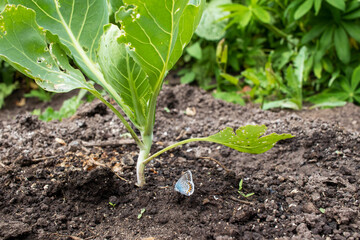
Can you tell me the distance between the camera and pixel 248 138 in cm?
138

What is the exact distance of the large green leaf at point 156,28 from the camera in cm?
118

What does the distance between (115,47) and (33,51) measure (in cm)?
37

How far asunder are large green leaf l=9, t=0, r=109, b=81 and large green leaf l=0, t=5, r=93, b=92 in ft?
0.24

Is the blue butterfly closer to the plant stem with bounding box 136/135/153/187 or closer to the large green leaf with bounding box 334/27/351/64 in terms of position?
the plant stem with bounding box 136/135/153/187

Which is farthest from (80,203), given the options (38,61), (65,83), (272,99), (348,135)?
(272,99)

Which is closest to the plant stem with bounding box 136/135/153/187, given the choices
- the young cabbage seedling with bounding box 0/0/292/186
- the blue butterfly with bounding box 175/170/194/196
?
the young cabbage seedling with bounding box 0/0/292/186

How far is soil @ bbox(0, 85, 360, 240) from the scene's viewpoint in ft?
4.38

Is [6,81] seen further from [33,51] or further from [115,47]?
[115,47]

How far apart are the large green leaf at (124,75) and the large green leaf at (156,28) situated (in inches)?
2.6

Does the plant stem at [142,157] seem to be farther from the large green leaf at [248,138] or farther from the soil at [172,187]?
the large green leaf at [248,138]

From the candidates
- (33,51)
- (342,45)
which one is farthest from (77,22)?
(342,45)

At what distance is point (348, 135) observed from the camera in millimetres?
1938

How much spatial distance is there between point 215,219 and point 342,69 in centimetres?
223

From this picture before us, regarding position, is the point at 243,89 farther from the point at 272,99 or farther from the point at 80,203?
the point at 80,203
